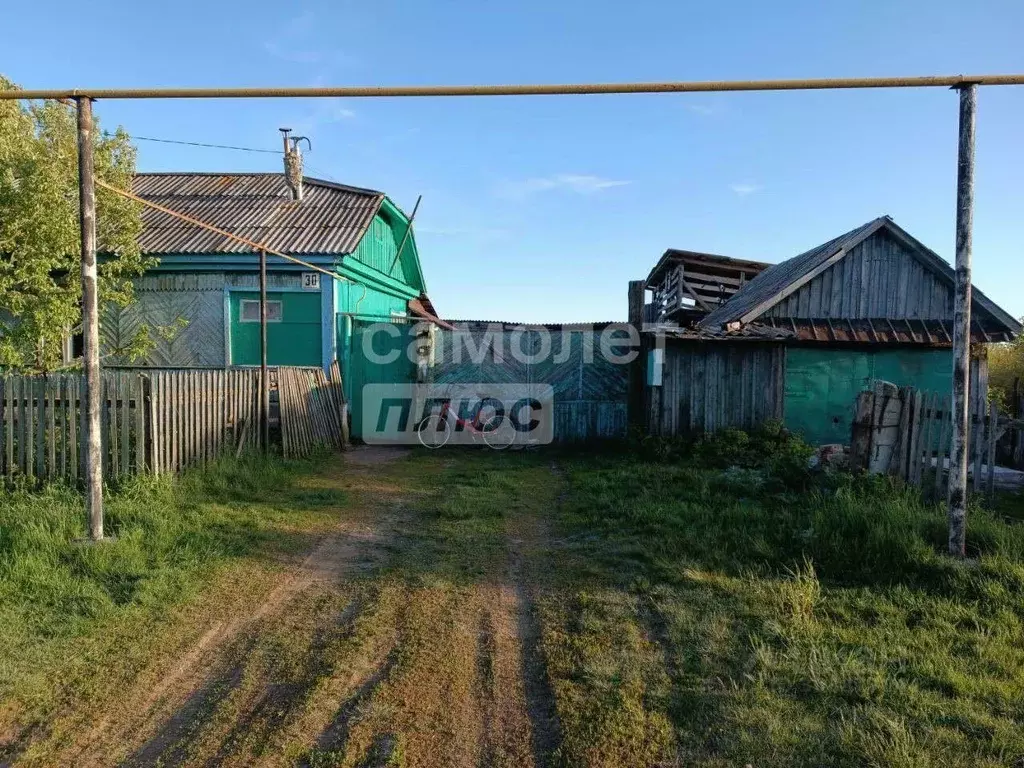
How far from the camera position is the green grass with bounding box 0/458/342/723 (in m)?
3.53

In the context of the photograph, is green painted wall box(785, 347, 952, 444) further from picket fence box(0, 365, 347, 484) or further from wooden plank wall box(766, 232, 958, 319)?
picket fence box(0, 365, 347, 484)

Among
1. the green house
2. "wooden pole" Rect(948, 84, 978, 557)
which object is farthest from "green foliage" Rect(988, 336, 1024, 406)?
the green house

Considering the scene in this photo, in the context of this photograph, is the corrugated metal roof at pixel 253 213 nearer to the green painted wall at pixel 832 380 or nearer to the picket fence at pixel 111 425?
the picket fence at pixel 111 425

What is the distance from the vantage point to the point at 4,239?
28.1ft

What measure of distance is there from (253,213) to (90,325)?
10.4 m

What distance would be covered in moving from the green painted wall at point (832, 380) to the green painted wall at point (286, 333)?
29.5 ft

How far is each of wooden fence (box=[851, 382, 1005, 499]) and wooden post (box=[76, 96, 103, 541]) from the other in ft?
25.2

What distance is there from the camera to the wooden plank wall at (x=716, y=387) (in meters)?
10.9

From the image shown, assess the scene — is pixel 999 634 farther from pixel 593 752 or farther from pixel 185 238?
pixel 185 238

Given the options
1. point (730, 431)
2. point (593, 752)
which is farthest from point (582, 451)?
point (593, 752)

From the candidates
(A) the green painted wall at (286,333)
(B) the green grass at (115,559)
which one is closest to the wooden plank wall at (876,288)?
(A) the green painted wall at (286,333)

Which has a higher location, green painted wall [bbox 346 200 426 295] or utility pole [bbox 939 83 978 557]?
green painted wall [bbox 346 200 426 295]

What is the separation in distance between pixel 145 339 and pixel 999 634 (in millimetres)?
11368

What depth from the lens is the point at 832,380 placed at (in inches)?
449
